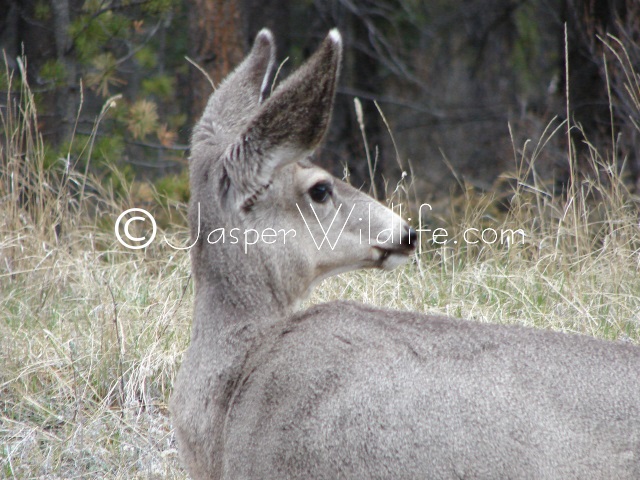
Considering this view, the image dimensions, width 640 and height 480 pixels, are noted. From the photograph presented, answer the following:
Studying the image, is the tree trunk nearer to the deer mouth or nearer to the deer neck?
the deer mouth

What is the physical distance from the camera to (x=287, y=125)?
3.14 m

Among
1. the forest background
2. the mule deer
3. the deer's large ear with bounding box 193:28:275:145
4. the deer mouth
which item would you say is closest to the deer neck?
the mule deer

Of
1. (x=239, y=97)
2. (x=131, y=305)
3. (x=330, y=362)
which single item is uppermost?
(x=239, y=97)

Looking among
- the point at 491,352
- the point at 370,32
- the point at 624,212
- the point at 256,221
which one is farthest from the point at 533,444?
the point at 370,32

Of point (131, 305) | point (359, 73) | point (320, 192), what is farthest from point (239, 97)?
point (359, 73)

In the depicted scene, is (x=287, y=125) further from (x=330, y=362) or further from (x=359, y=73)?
(x=359, y=73)

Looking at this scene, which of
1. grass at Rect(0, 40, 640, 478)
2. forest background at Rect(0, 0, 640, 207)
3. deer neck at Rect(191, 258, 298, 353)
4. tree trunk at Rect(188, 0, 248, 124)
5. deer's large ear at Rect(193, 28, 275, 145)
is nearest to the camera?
Answer: deer neck at Rect(191, 258, 298, 353)

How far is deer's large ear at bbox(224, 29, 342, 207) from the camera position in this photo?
9.98 ft

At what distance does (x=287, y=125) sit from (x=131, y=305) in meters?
2.70

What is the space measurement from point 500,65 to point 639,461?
568 inches

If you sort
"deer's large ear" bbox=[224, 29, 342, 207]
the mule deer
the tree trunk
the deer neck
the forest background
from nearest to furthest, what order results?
the mule deer < "deer's large ear" bbox=[224, 29, 342, 207] < the deer neck < the forest background < the tree trunk

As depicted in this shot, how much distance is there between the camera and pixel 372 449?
2846 millimetres

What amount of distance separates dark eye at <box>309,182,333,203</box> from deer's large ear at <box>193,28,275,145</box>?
365 millimetres

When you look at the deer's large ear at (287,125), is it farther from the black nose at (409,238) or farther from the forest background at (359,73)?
the forest background at (359,73)
